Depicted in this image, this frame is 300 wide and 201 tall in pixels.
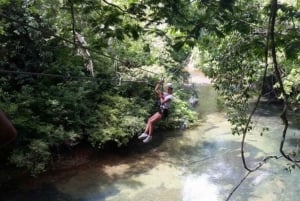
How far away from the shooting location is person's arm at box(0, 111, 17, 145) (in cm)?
97

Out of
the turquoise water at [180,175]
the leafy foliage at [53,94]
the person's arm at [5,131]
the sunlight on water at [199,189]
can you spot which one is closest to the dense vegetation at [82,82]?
the leafy foliage at [53,94]

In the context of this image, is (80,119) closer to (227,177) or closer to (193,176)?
(193,176)

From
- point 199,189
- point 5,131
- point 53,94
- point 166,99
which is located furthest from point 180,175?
point 5,131

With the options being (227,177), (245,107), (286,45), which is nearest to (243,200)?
(227,177)

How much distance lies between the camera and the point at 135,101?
1090cm

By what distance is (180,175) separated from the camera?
8.49 m

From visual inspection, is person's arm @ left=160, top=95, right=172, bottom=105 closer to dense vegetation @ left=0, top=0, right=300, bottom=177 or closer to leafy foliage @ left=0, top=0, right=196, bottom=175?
dense vegetation @ left=0, top=0, right=300, bottom=177

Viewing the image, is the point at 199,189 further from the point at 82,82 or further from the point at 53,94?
the point at 82,82

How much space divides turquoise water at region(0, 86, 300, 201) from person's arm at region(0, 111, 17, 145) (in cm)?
584

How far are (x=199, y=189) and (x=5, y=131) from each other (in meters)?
7.16

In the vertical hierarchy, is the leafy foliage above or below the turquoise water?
above

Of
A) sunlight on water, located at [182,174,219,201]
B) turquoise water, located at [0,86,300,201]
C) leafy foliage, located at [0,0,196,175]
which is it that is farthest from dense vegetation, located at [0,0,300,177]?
sunlight on water, located at [182,174,219,201]

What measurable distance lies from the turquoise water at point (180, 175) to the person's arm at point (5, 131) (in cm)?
584

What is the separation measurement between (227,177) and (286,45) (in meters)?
6.07
